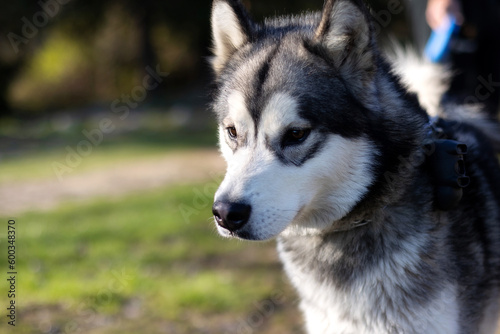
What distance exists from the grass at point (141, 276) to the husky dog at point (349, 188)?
162cm

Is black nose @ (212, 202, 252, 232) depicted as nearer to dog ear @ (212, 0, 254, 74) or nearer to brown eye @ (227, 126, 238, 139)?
brown eye @ (227, 126, 238, 139)

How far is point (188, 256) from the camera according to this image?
17.6 feet

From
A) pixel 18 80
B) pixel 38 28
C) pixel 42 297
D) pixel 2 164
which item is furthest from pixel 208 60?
pixel 18 80

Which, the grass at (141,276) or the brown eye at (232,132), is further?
the grass at (141,276)

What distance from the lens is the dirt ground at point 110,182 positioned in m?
7.90

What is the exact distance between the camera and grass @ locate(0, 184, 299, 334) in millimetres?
4098

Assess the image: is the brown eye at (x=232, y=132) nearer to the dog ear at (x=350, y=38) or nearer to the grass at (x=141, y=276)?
the dog ear at (x=350, y=38)

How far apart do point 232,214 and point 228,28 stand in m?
1.07

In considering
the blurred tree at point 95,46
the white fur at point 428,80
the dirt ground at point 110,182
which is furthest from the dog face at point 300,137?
the blurred tree at point 95,46

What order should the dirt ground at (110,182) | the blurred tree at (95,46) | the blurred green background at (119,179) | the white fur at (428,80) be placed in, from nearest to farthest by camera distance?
the white fur at (428,80) → the blurred green background at (119,179) → the dirt ground at (110,182) → the blurred tree at (95,46)

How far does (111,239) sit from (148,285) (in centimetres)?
142

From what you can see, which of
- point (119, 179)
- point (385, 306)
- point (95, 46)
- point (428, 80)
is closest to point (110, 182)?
point (119, 179)

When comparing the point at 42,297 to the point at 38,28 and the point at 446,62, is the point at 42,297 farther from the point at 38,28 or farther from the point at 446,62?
the point at 38,28

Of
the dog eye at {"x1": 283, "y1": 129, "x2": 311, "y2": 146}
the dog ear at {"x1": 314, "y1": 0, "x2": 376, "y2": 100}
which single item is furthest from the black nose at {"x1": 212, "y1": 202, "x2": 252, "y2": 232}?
the dog ear at {"x1": 314, "y1": 0, "x2": 376, "y2": 100}
